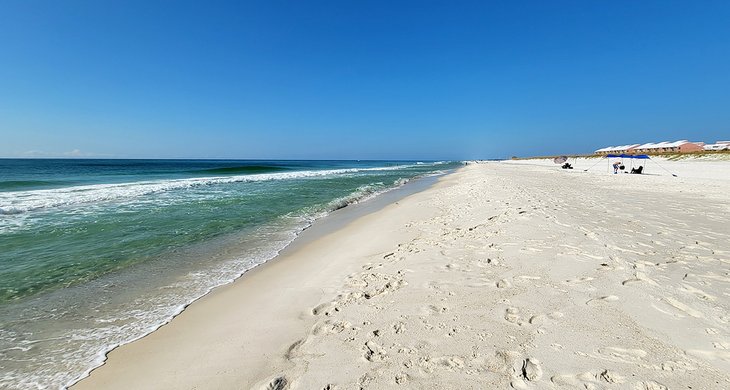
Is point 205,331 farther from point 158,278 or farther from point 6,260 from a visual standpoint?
point 6,260

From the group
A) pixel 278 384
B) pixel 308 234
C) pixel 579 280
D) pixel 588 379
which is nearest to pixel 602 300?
pixel 579 280

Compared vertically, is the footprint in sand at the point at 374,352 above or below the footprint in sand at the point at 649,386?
below

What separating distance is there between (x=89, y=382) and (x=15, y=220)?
1184 cm

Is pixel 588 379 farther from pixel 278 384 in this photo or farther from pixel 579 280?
pixel 278 384

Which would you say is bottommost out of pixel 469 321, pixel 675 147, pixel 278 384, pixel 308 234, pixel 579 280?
pixel 308 234

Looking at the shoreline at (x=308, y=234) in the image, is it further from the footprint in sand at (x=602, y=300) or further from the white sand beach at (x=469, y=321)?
the footprint in sand at (x=602, y=300)

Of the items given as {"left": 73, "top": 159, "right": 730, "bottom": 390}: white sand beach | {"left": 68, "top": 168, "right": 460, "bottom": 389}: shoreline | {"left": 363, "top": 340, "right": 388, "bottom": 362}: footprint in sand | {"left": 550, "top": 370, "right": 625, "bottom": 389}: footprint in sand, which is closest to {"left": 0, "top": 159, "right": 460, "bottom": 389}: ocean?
{"left": 68, "top": 168, "right": 460, "bottom": 389}: shoreline

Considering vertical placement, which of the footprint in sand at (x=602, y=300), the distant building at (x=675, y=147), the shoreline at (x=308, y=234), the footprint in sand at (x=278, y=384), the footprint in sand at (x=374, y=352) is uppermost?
the distant building at (x=675, y=147)

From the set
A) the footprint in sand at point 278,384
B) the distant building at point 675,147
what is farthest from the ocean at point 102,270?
the distant building at point 675,147

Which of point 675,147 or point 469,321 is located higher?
point 675,147

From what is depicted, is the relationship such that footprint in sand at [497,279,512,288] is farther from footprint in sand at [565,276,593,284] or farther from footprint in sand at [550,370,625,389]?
footprint in sand at [550,370,625,389]

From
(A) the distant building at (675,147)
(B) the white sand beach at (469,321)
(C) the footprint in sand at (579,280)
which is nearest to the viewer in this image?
(B) the white sand beach at (469,321)

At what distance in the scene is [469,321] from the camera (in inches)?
130

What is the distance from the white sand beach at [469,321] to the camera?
2.53m
